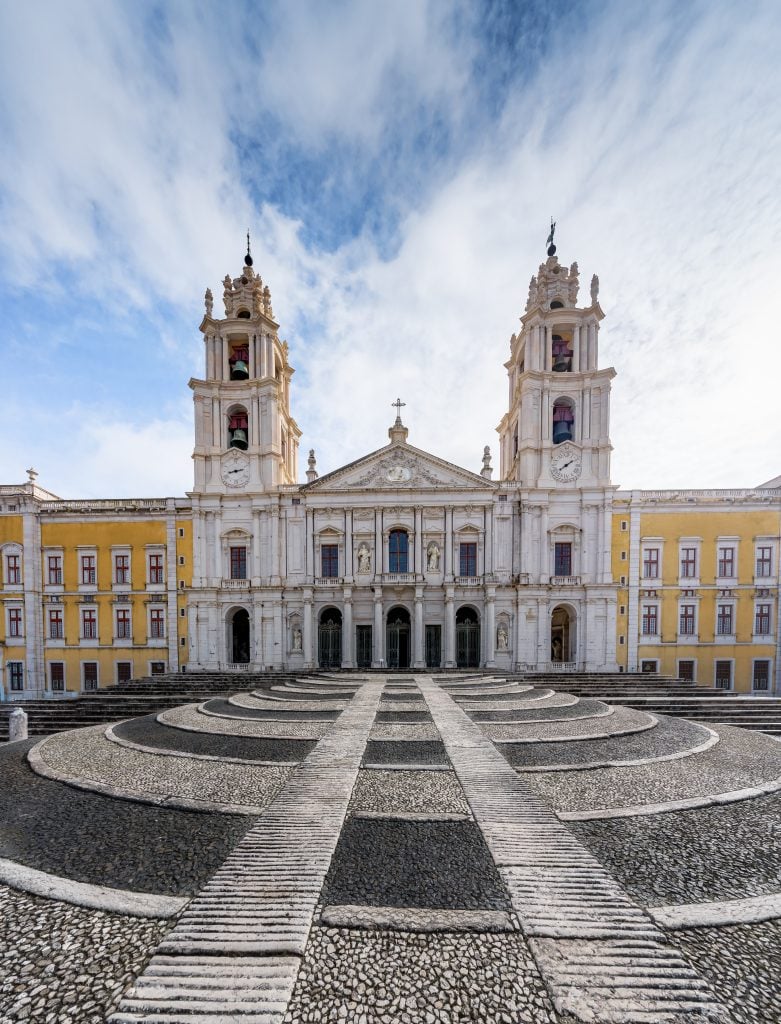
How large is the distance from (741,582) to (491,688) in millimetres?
18530

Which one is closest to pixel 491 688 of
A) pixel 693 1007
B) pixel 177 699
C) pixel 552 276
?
pixel 177 699

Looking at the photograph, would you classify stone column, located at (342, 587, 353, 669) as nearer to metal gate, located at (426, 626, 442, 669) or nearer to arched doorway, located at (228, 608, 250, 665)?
metal gate, located at (426, 626, 442, 669)

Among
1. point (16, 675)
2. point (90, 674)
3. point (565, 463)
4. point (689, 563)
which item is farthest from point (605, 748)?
point (16, 675)

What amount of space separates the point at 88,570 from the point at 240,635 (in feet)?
34.0

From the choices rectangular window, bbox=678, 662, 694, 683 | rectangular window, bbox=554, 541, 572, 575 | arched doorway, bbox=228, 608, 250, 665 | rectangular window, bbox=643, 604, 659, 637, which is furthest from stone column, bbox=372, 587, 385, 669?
rectangular window, bbox=678, 662, 694, 683

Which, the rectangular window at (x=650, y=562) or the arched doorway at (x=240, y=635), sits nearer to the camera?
the rectangular window at (x=650, y=562)

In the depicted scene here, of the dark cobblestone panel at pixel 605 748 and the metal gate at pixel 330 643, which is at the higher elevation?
the dark cobblestone panel at pixel 605 748

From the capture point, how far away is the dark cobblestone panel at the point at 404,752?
334 inches

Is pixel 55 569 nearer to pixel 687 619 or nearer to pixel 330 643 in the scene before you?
pixel 330 643

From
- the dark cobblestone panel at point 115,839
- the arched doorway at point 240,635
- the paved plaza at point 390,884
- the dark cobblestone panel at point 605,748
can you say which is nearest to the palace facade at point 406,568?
the arched doorway at point 240,635

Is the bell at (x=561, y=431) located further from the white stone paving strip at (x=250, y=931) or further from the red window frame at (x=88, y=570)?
the red window frame at (x=88, y=570)

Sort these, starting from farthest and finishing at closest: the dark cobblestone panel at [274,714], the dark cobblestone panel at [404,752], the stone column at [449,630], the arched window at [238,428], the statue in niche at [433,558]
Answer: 1. the arched window at [238,428]
2. the statue in niche at [433,558]
3. the stone column at [449,630]
4. the dark cobblestone panel at [274,714]
5. the dark cobblestone panel at [404,752]

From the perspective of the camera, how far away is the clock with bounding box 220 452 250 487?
26.1m

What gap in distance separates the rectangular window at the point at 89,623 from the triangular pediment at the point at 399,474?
51.5 ft
